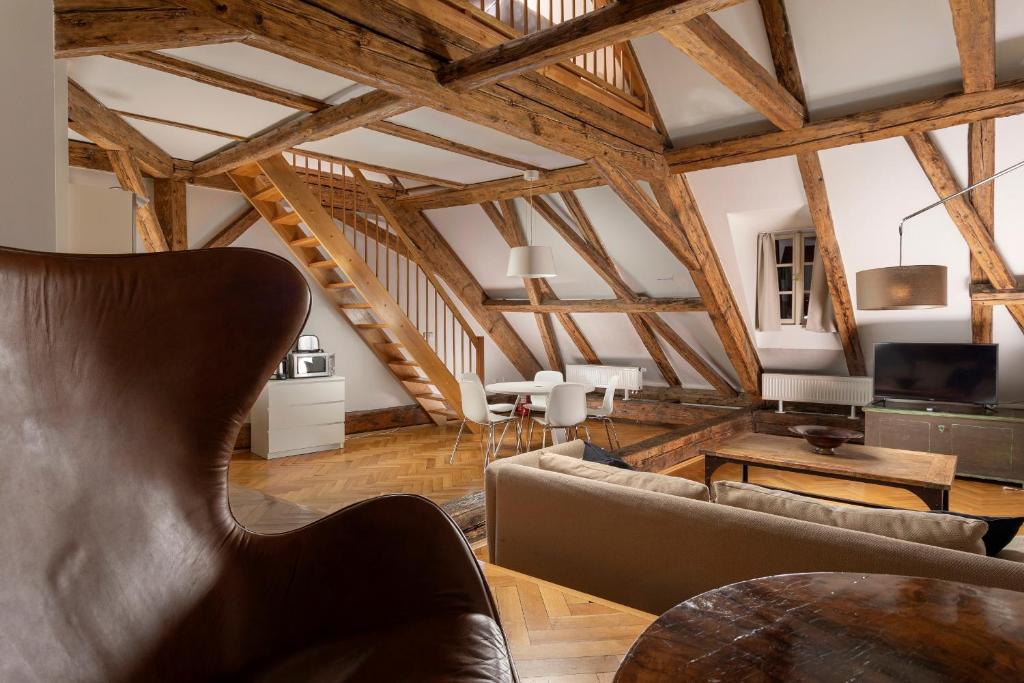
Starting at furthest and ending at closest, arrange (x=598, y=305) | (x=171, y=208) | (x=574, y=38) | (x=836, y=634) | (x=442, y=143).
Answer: (x=598, y=305) < (x=171, y=208) < (x=442, y=143) < (x=574, y=38) < (x=836, y=634)

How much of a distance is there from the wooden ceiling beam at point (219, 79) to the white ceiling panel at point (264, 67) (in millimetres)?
34

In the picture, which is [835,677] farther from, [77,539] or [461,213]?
[461,213]

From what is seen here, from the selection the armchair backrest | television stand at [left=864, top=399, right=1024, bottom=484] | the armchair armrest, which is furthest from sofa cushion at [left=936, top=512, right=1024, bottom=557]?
television stand at [left=864, top=399, right=1024, bottom=484]

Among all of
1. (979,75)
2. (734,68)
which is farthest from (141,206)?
(979,75)

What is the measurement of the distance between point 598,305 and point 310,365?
3.05 meters

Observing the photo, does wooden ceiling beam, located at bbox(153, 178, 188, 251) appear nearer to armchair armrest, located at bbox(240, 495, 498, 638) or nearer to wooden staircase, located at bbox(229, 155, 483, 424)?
wooden staircase, located at bbox(229, 155, 483, 424)

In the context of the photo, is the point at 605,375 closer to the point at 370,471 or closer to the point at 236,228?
the point at 370,471

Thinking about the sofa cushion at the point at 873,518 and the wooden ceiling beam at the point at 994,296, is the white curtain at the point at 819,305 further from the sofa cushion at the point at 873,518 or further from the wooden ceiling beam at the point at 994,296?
the sofa cushion at the point at 873,518

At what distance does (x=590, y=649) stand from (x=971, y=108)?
12.3 ft

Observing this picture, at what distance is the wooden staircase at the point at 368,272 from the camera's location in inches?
211

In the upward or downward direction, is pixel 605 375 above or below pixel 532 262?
below

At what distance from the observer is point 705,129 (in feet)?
15.0

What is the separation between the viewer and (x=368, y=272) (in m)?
5.74

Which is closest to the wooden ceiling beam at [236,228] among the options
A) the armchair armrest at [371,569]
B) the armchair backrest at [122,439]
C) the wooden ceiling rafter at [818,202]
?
the wooden ceiling rafter at [818,202]
